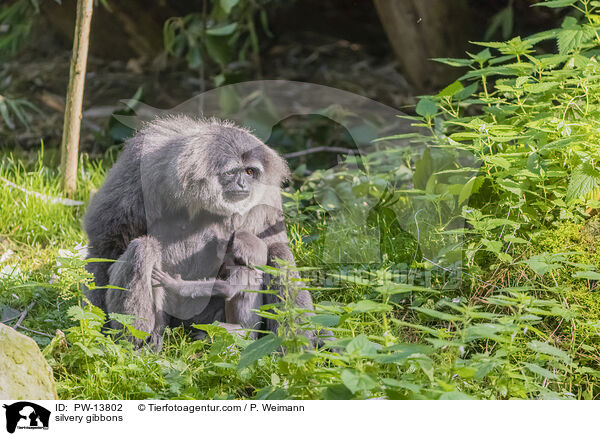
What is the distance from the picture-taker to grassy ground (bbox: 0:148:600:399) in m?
2.99

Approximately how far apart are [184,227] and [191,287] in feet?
1.17

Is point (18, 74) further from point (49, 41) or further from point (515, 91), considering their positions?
point (515, 91)

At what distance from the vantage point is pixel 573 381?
3.75 metres

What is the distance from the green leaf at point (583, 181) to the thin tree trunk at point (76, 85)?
145 inches

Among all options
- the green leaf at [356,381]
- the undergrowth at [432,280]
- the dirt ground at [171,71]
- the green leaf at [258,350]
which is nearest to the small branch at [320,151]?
the undergrowth at [432,280]

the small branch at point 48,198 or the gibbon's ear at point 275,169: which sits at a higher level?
the gibbon's ear at point 275,169

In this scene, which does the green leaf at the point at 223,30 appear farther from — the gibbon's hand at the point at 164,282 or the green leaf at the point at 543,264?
the green leaf at the point at 543,264

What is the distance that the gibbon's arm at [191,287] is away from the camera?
4012 mm

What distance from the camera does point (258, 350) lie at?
3131 mm

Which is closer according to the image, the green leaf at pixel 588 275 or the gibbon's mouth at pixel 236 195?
the green leaf at pixel 588 275

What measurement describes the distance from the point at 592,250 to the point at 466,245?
0.76 m

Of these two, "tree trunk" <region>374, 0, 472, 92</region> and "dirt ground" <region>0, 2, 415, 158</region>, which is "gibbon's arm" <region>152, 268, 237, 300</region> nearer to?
"dirt ground" <region>0, 2, 415, 158</region>

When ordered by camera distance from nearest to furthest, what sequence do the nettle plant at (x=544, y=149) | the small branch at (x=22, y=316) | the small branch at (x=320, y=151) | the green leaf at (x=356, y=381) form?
the green leaf at (x=356, y=381) < the nettle plant at (x=544, y=149) < the small branch at (x=22, y=316) < the small branch at (x=320, y=151)

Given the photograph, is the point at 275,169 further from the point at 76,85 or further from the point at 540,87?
the point at 76,85
